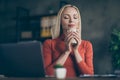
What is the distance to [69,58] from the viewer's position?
2881mm

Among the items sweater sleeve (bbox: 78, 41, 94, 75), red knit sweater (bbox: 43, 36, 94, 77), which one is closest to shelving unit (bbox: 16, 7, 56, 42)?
red knit sweater (bbox: 43, 36, 94, 77)

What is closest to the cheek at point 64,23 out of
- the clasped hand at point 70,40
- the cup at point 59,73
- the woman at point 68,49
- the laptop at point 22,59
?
the woman at point 68,49

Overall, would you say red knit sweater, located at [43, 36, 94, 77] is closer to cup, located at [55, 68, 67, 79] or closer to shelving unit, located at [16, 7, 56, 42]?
cup, located at [55, 68, 67, 79]

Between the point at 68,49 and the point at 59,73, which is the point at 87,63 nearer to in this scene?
the point at 68,49

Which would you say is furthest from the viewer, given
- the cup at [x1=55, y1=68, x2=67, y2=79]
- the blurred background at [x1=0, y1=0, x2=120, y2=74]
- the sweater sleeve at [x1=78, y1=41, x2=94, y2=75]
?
the blurred background at [x1=0, y1=0, x2=120, y2=74]

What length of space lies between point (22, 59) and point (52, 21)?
10.5 feet

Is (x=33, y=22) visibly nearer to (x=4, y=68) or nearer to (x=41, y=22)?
(x=41, y=22)

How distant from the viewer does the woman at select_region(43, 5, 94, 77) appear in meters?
2.78

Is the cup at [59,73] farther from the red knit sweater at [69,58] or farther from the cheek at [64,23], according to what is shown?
the cheek at [64,23]

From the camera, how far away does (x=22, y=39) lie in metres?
5.16

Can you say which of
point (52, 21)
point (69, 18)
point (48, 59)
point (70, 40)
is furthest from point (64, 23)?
point (52, 21)

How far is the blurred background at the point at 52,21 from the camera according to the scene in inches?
176

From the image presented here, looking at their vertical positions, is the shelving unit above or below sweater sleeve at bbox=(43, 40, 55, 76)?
above

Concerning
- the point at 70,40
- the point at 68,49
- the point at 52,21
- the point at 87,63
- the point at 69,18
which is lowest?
the point at 87,63
